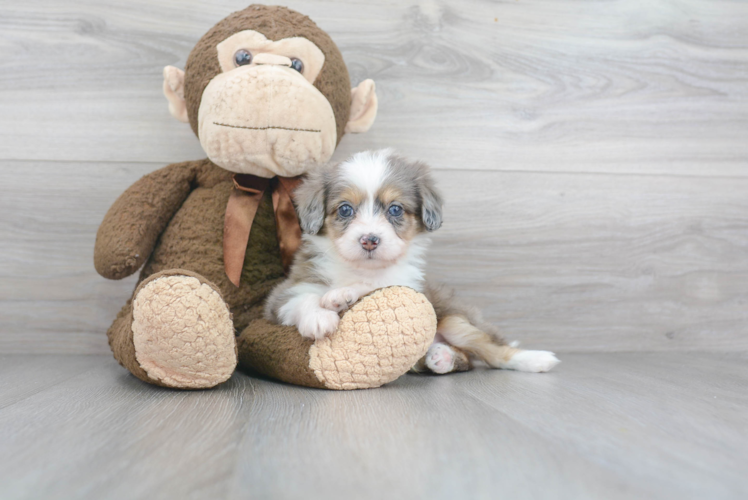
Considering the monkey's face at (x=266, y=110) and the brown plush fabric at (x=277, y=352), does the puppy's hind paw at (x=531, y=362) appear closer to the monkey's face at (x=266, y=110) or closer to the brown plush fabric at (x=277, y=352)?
the brown plush fabric at (x=277, y=352)

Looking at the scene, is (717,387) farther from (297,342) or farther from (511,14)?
(511,14)

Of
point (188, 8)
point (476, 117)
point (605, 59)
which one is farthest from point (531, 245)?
point (188, 8)

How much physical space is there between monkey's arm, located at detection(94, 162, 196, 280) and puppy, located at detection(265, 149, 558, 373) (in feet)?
1.34

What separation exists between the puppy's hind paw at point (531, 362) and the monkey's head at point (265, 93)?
84 cm

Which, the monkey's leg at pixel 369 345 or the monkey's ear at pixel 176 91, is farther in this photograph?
the monkey's ear at pixel 176 91

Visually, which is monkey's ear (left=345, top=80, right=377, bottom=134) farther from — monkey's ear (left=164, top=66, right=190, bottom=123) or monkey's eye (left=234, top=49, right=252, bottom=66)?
monkey's ear (left=164, top=66, right=190, bottom=123)

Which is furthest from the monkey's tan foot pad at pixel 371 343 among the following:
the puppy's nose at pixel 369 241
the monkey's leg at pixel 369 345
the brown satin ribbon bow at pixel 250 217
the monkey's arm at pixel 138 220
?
the monkey's arm at pixel 138 220

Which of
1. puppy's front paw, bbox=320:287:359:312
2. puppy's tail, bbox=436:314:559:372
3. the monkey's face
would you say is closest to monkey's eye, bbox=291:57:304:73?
the monkey's face

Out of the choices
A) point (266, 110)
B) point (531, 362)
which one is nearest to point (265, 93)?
point (266, 110)

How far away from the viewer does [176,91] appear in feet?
5.67

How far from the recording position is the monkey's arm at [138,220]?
1.56m

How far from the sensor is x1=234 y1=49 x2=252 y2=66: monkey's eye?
5.18ft

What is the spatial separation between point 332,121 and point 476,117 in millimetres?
725

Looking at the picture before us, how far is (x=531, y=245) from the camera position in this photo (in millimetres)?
2152
